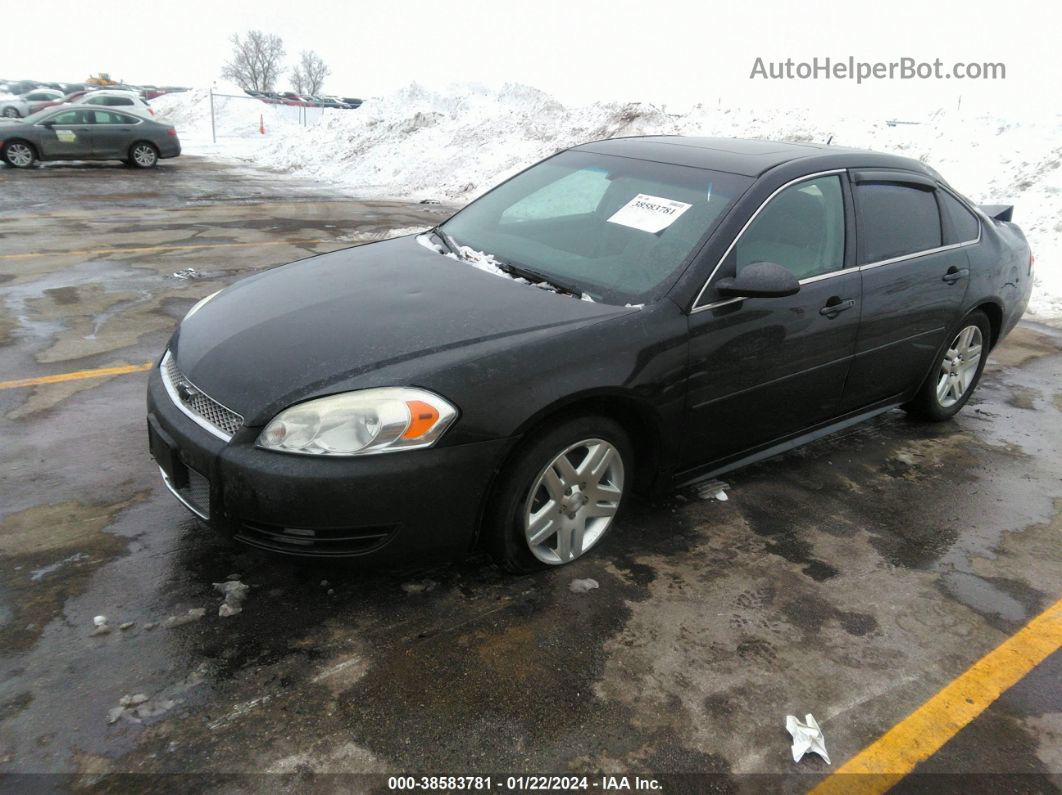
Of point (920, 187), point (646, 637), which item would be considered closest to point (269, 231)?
point (920, 187)

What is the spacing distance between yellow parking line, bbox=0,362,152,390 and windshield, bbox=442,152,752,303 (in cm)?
239

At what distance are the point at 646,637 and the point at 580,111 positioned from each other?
57.7 ft

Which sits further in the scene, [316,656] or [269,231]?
[269,231]

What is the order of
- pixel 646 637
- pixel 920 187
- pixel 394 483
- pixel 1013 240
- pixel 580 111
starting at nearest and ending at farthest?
pixel 394 483
pixel 646 637
pixel 920 187
pixel 1013 240
pixel 580 111

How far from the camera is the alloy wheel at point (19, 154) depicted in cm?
1705

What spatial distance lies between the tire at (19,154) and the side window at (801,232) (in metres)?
18.6

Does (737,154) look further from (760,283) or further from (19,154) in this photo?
(19,154)

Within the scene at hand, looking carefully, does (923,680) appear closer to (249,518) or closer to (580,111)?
(249,518)

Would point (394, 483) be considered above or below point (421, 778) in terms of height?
above

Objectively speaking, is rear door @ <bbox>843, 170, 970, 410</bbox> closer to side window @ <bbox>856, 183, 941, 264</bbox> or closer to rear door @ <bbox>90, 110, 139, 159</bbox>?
side window @ <bbox>856, 183, 941, 264</bbox>

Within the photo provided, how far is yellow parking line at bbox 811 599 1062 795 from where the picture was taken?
235 centimetres

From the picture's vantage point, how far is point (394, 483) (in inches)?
102

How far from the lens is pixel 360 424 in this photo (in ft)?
8.51

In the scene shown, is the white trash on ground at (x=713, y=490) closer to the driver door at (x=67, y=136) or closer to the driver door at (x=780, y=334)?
the driver door at (x=780, y=334)
